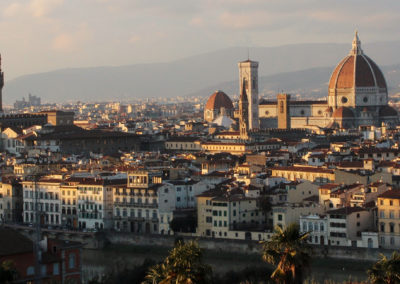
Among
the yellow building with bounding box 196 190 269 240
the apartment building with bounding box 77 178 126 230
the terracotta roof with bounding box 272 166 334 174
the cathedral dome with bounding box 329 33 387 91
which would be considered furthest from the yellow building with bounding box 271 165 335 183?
the cathedral dome with bounding box 329 33 387 91

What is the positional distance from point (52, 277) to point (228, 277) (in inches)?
353

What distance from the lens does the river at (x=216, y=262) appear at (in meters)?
39.3

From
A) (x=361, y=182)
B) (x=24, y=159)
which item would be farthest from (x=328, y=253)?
(x=24, y=159)

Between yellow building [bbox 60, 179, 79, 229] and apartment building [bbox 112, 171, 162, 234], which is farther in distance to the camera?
yellow building [bbox 60, 179, 79, 229]

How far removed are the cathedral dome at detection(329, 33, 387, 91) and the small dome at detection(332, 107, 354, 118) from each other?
4017 millimetres

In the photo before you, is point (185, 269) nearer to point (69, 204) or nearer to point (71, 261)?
point (71, 261)

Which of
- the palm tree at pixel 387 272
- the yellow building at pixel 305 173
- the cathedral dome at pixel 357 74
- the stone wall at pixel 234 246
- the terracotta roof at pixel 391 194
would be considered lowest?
the stone wall at pixel 234 246

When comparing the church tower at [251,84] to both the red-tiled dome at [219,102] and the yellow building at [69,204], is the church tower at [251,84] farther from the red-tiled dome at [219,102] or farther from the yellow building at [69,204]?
the yellow building at [69,204]

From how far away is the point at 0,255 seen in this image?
28062 mm

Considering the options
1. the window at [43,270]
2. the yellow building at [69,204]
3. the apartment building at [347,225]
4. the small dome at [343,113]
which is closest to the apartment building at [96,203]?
the yellow building at [69,204]

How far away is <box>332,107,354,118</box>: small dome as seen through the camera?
108m

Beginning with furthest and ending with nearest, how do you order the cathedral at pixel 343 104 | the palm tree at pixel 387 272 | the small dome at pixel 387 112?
the small dome at pixel 387 112 < the cathedral at pixel 343 104 < the palm tree at pixel 387 272

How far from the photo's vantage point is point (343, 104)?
113125mm

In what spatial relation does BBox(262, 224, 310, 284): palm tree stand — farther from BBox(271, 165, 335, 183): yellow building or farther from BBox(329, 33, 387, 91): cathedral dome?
BBox(329, 33, 387, 91): cathedral dome
